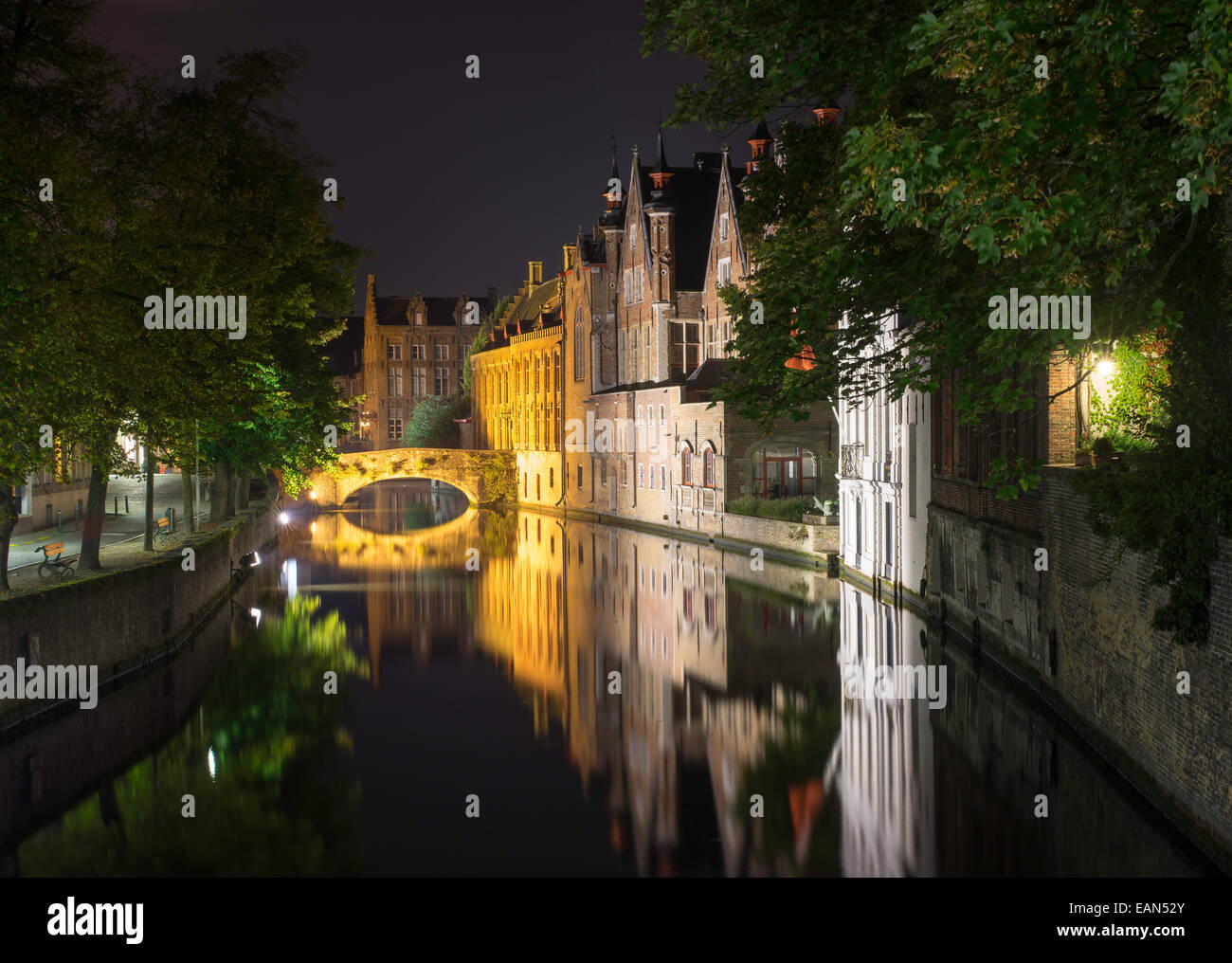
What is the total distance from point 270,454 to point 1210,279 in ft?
99.1

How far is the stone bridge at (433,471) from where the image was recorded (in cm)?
7956

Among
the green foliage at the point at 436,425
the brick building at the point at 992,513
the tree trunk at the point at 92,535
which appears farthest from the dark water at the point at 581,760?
the green foliage at the point at 436,425

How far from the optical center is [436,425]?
10462 cm

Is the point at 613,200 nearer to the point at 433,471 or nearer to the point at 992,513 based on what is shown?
the point at 433,471

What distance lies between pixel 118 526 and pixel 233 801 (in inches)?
1054

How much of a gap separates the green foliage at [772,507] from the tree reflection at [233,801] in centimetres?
2287

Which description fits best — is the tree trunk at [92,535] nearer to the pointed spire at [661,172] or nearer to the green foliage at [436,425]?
the pointed spire at [661,172]

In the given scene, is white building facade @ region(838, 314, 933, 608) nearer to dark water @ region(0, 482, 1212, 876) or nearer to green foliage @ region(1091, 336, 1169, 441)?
dark water @ region(0, 482, 1212, 876)

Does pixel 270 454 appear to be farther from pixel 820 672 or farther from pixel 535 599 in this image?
pixel 820 672

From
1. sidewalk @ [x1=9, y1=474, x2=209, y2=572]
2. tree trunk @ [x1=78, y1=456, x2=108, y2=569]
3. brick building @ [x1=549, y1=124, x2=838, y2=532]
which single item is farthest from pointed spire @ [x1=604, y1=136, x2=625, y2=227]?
tree trunk @ [x1=78, y1=456, x2=108, y2=569]

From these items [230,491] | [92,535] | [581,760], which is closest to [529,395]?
[230,491]

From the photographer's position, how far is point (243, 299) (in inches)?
980

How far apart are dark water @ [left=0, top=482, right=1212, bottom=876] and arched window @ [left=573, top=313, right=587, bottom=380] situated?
42909 mm
